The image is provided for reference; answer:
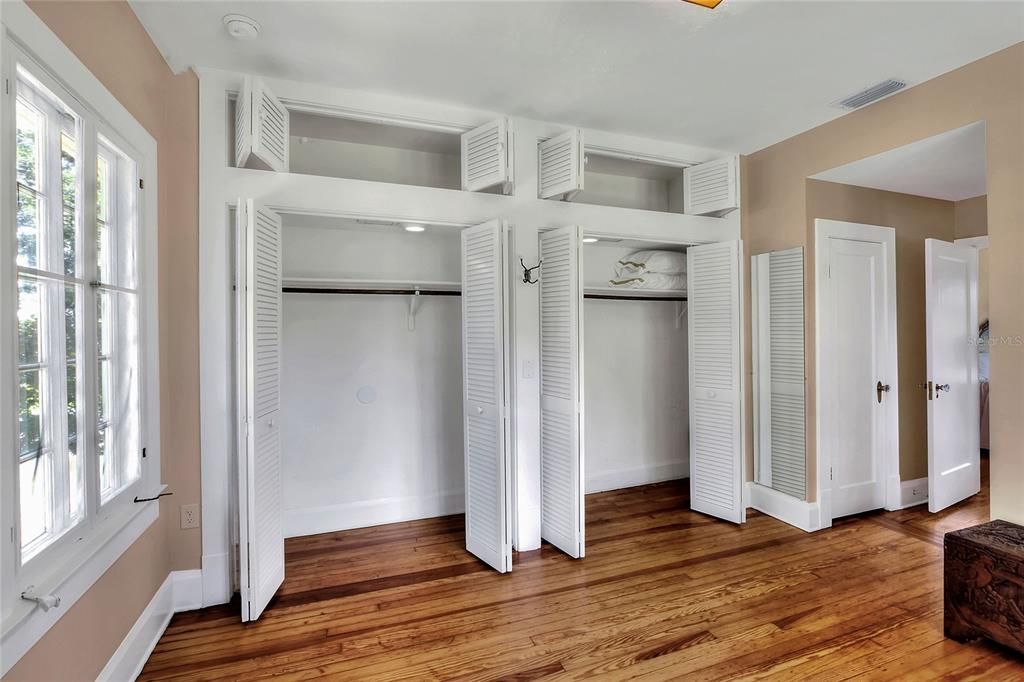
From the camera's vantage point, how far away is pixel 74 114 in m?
1.65

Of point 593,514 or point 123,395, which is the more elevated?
point 123,395

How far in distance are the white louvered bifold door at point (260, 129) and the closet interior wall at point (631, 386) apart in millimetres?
2272

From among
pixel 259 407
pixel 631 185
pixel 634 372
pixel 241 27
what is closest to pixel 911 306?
pixel 634 372

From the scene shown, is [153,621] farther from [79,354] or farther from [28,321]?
[28,321]

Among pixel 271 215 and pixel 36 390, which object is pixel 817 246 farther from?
pixel 36 390

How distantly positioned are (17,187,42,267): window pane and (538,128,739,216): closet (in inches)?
92.8

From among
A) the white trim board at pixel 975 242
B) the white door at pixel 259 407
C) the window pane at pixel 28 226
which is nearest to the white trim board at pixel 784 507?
the white trim board at pixel 975 242

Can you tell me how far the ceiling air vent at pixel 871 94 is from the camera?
2777mm

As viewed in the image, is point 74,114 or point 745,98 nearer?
point 74,114

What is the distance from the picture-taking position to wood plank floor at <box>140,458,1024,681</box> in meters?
2.06

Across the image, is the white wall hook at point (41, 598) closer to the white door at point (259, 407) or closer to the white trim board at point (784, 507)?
the white door at point (259, 407)

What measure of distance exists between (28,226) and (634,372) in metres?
3.76

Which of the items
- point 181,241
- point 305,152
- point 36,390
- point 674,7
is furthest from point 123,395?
point 674,7

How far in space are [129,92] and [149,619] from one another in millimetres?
2114
